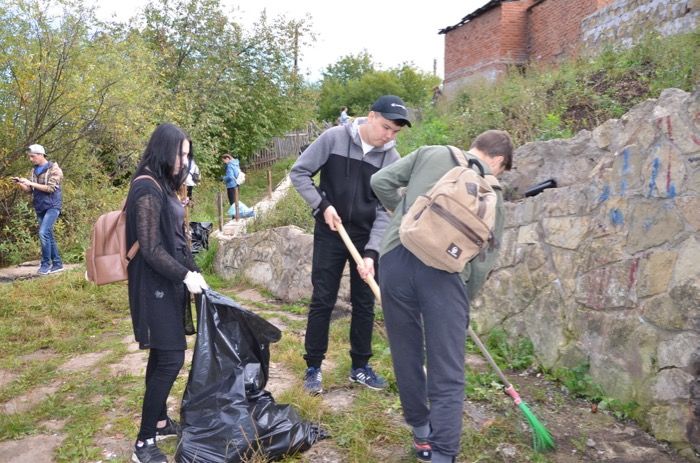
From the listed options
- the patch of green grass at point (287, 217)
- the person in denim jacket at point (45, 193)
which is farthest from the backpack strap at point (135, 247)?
the person in denim jacket at point (45, 193)

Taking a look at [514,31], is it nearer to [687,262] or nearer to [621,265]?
[621,265]

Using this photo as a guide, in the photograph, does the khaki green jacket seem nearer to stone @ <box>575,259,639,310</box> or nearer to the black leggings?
the black leggings

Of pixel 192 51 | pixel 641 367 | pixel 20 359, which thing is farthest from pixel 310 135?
pixel 641 367

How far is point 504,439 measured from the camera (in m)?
3.11

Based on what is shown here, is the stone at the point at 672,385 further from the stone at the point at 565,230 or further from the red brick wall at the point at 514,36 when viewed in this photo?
the red brick wall at the point at 514,36

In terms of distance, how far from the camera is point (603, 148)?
151 inches

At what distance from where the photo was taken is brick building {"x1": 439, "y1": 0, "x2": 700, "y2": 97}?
9.37 m

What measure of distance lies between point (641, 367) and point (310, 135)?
2355cm

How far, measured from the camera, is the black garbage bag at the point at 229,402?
2.70 metres

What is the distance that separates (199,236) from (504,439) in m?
6.92

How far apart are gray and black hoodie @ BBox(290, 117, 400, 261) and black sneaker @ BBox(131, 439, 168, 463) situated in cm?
155

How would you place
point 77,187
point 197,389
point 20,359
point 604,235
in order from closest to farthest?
point 197,389
point 604,235
point 20,359
point 77,187

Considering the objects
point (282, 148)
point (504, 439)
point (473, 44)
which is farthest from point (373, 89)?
point (504, 439)

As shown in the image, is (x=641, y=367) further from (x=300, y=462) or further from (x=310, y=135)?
(x=310, y=135)
